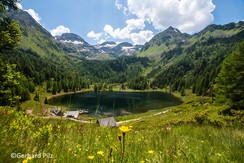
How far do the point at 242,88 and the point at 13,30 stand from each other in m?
43.9

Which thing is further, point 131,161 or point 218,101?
point 218,101

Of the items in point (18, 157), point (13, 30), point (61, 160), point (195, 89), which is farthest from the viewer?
point (195, 89)

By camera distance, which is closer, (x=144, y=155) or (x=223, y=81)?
(x=144, y=155)

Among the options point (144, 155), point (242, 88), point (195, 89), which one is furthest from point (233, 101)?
point (195, 89)

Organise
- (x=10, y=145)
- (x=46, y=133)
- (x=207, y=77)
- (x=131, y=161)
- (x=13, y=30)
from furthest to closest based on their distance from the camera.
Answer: (x=207, y=77)
(x=13, y=30)
(x=46, y=133)
(x=131, y=161)
(x=10, y=145)

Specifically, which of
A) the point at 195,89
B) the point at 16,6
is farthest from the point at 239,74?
the point at 195,89

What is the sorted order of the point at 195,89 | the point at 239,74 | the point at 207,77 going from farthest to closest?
the point at 195,89 → the point at 207,77 → the point at 239,74

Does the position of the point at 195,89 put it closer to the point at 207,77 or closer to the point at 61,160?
the point at 207,77

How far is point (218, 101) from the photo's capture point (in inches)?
2074

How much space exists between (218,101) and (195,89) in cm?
13691

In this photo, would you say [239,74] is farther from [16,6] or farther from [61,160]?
[61,160]

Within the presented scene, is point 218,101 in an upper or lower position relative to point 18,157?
lower

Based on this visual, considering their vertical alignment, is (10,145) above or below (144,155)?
above

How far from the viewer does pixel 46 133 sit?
3738mm
